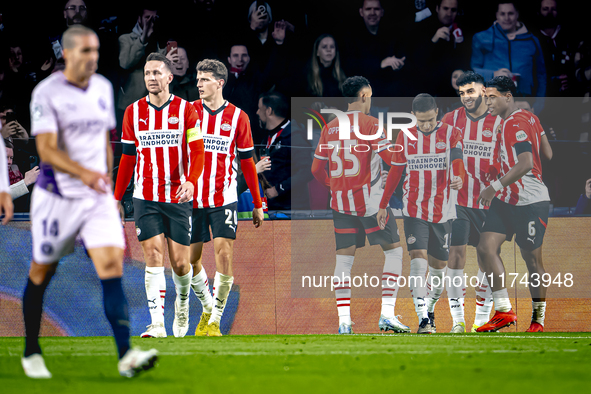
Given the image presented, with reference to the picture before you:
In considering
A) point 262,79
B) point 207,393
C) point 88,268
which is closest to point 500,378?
point 207,393

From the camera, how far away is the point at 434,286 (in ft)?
19.8

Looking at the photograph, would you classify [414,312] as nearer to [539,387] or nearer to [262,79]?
[262,79]

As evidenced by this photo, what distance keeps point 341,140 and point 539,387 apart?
381 centimetres

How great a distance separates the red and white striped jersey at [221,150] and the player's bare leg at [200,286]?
43cm

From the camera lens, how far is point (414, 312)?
6.02 m

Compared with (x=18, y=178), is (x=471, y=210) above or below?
below

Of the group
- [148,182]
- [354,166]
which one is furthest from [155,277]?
[354,166]

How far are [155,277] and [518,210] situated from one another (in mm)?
3578

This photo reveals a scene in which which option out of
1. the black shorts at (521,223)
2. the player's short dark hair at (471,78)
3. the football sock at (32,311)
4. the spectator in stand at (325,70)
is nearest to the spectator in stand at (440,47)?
the player's short dark hair at (471,78)

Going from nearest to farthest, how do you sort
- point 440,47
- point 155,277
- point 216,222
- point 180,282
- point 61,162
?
point 61,162 → point 155,277 → point 180,282 → point 216,222 → point 440,47

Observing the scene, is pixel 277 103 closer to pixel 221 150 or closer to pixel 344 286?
pixel 221 150

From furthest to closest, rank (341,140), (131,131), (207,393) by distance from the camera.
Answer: (341,140) < (131,131) < (207,393)

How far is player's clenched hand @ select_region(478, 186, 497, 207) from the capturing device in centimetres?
612

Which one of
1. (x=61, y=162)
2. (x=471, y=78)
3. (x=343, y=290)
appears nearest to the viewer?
(x=61, y=162)
